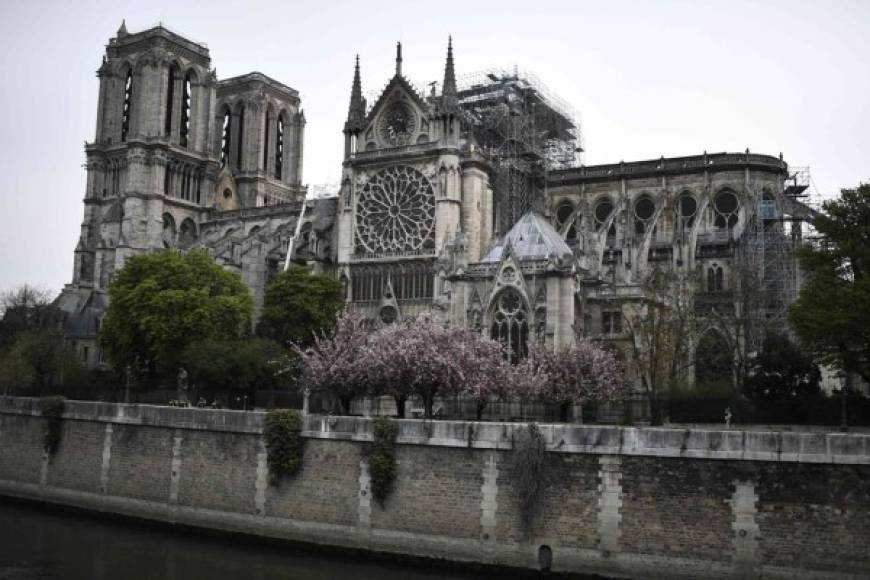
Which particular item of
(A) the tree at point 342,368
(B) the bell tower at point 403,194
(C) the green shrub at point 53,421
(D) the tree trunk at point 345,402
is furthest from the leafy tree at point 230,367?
(B) the bell tower at point 403,194

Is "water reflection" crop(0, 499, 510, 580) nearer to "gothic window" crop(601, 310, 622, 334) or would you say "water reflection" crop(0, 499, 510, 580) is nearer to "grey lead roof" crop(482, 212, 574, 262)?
"grey lead roof" crop(482, 212, 574, 262)

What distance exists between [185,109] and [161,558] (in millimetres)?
62506

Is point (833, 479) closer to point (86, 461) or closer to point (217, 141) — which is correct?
point (86, 461)

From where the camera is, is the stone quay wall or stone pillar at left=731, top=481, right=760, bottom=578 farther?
stone pillar at left=731, top=481, right=760, bottom=578

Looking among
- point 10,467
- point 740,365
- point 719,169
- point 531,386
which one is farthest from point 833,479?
point 719,169

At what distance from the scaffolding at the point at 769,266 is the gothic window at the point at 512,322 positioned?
10115 mm

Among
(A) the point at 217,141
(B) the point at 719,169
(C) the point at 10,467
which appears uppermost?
(A) the point at 217,141

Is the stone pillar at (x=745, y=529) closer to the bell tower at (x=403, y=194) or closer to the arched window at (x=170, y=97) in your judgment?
the bell tower at (x=403, y=194)

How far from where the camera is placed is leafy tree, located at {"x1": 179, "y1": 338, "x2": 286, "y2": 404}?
42281 mm

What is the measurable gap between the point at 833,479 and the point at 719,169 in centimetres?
4053

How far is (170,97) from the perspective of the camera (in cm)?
8062

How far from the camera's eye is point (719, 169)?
5828 cm

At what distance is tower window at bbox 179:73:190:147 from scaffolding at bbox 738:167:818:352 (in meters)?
48.9

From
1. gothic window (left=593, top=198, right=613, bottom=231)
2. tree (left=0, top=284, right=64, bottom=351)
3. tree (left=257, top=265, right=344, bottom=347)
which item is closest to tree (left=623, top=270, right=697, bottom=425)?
gothic window (left=593, top=198, right=613, bottom=231)
